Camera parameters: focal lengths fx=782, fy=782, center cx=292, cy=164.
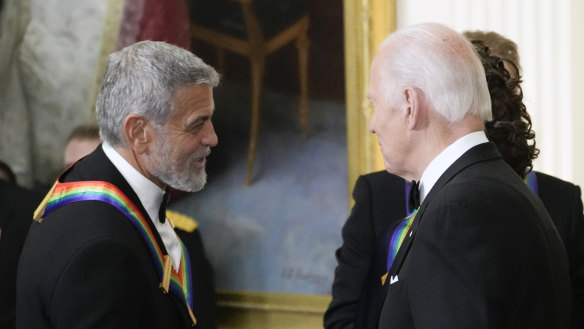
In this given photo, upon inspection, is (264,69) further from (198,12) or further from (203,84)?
(203,84)

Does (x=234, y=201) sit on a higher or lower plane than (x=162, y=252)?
lower

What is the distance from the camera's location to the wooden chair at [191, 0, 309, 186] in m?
4.06

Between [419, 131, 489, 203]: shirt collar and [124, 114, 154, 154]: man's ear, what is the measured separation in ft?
2.82

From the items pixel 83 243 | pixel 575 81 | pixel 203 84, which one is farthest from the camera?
pixel 575 81

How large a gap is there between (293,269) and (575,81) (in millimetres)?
1685

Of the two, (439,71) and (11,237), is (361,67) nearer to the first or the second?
(11,237)

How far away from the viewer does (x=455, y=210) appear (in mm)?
1605

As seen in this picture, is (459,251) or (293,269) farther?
(293,269)

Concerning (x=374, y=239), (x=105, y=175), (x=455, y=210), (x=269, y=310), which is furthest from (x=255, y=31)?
(x=455, y=210)

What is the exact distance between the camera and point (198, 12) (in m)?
4.28

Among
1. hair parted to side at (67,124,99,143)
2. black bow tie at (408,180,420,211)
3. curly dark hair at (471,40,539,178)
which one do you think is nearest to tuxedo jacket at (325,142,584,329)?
curly dark hair at (471,40,539,178)

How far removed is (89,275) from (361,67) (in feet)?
7.72

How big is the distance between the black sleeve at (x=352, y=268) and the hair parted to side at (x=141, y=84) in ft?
2.52

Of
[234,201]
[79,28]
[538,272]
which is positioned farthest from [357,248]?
[79,28]
